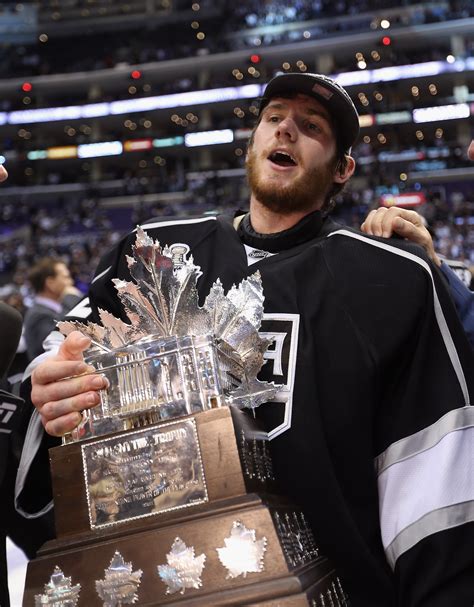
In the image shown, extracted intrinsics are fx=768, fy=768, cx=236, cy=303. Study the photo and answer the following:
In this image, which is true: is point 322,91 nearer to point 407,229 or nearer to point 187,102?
point 407,229

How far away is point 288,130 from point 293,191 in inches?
5.5

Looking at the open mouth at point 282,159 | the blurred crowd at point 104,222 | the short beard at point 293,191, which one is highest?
the blurred crowd at point 104,222

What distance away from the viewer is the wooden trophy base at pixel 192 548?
1.07 meters

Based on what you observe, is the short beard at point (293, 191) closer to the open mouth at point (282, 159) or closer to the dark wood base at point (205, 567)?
the open mouth at point (282, 159)

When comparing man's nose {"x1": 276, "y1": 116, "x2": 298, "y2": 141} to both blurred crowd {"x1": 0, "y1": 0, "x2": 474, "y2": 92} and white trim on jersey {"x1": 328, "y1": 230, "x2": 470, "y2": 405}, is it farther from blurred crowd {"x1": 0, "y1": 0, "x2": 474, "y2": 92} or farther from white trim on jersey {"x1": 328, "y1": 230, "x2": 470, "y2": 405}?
blurred crowd {"x1": 0, "y1": 0, "x2": 474, "y2": 92}

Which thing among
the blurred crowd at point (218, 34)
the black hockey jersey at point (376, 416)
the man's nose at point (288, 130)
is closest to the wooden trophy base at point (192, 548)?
the black hockey jersey at point (376, 416)

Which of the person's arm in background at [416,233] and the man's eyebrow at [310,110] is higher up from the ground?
the man's eyebrow at [310,110]

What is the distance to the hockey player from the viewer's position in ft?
4.39

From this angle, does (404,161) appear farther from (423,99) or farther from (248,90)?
(248,90)

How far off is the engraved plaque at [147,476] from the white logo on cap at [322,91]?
3.04 ft

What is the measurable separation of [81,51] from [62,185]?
5967 mm

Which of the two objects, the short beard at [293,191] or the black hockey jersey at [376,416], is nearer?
the black hockey jersey at [376,416]

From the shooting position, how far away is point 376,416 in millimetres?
1512

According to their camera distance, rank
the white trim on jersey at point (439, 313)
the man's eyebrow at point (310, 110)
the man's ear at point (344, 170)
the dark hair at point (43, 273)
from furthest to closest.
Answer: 1. the dark hair at point (43, 273)
2. the man's ear at point (344, 170)
3. the man's eyebrow at point (310, 110)
4. the white trim on jersey at point (439, 313)
